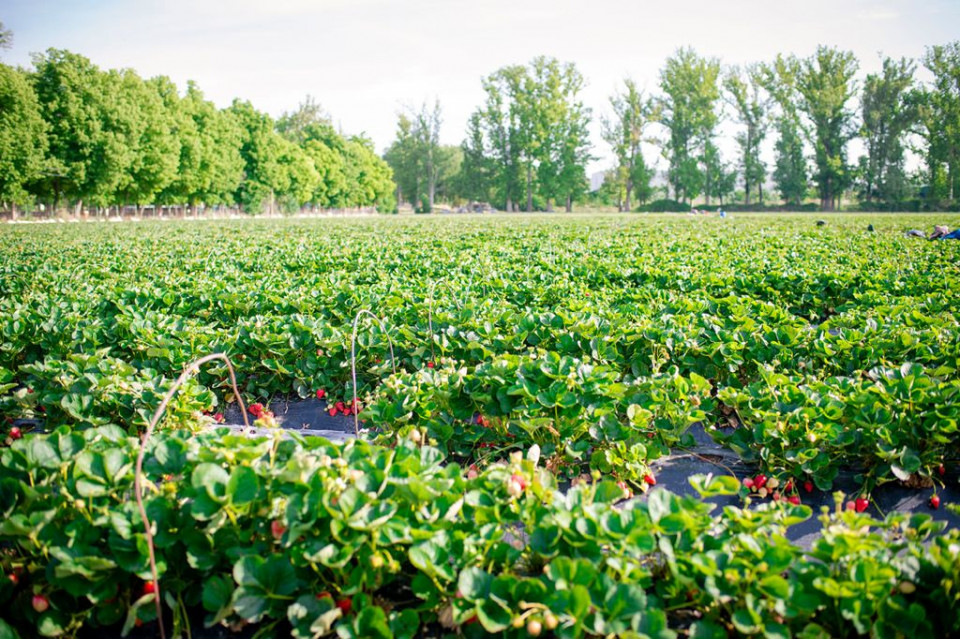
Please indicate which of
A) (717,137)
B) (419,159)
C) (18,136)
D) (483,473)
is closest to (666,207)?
(717,137)

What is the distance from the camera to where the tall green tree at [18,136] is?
3448 centimetres

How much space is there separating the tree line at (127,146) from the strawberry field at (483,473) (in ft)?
129

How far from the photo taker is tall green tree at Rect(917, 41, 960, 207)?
54500mm

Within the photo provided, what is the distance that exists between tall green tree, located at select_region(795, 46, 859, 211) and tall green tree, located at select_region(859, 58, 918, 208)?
151cm

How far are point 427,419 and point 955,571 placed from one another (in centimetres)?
253

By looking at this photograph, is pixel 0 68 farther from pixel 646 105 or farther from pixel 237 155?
pixel 646 105

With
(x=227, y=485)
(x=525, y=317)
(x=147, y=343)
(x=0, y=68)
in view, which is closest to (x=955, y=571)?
(x=227, y=485)

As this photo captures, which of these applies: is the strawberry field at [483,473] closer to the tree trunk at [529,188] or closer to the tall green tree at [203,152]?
the tall green tree at [203,152]

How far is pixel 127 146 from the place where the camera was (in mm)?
40594

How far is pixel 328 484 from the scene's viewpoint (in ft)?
6.75

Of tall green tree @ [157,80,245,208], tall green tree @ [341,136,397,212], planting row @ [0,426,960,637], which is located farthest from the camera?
tall green tree @ [341,136,397,212]

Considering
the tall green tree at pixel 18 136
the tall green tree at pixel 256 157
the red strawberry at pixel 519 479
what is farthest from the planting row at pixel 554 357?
the tall green tree at pixel 256 157

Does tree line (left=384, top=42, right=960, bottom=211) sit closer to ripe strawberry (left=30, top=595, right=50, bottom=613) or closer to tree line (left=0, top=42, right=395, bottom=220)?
tree line (left=0, top=42, right=395, bottom=220)

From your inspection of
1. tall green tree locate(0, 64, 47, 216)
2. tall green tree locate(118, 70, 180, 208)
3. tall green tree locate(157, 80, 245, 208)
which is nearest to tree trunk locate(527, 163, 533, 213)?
tall green tree locate(157, 80, 245, 208)
